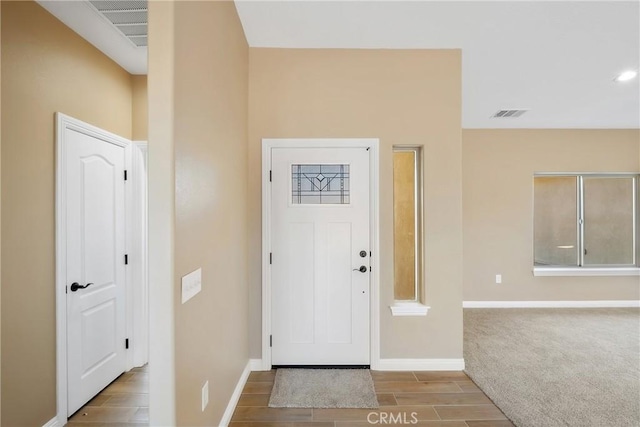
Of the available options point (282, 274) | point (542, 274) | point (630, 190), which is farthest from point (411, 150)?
point (630, 190)

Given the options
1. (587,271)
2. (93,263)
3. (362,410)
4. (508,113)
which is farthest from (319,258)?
(587,271)

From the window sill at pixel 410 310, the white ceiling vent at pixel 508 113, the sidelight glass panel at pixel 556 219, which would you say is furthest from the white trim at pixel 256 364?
the sidelight glass panel at pixel 556 219

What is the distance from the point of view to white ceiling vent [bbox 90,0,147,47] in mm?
1889

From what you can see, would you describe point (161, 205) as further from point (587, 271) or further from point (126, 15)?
point (587, 271)

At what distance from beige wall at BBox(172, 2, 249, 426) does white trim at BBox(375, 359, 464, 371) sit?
1228mm

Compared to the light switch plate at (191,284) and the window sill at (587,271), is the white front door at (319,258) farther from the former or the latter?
the window sill at (587,271)

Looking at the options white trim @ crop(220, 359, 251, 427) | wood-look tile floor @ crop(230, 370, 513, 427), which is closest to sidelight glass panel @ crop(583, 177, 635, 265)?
wood-look tile floor @ crop(230, 370, 513, 427)

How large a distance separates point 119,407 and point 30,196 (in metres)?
1.59

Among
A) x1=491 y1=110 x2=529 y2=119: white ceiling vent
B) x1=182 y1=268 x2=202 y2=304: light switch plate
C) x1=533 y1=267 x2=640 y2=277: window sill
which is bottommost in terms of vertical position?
x1=533 y1=267 x2=640 y2=277: window sill

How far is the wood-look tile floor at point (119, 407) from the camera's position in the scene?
2121 millimetres

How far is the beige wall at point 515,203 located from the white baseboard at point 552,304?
6 centimetres

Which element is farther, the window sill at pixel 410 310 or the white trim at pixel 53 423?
the window sill at pixel 410 310

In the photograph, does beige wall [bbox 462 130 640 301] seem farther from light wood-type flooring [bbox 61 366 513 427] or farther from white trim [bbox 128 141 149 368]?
white trim [bbox 128 141 149 368]

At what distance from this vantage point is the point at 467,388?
8.11ft
